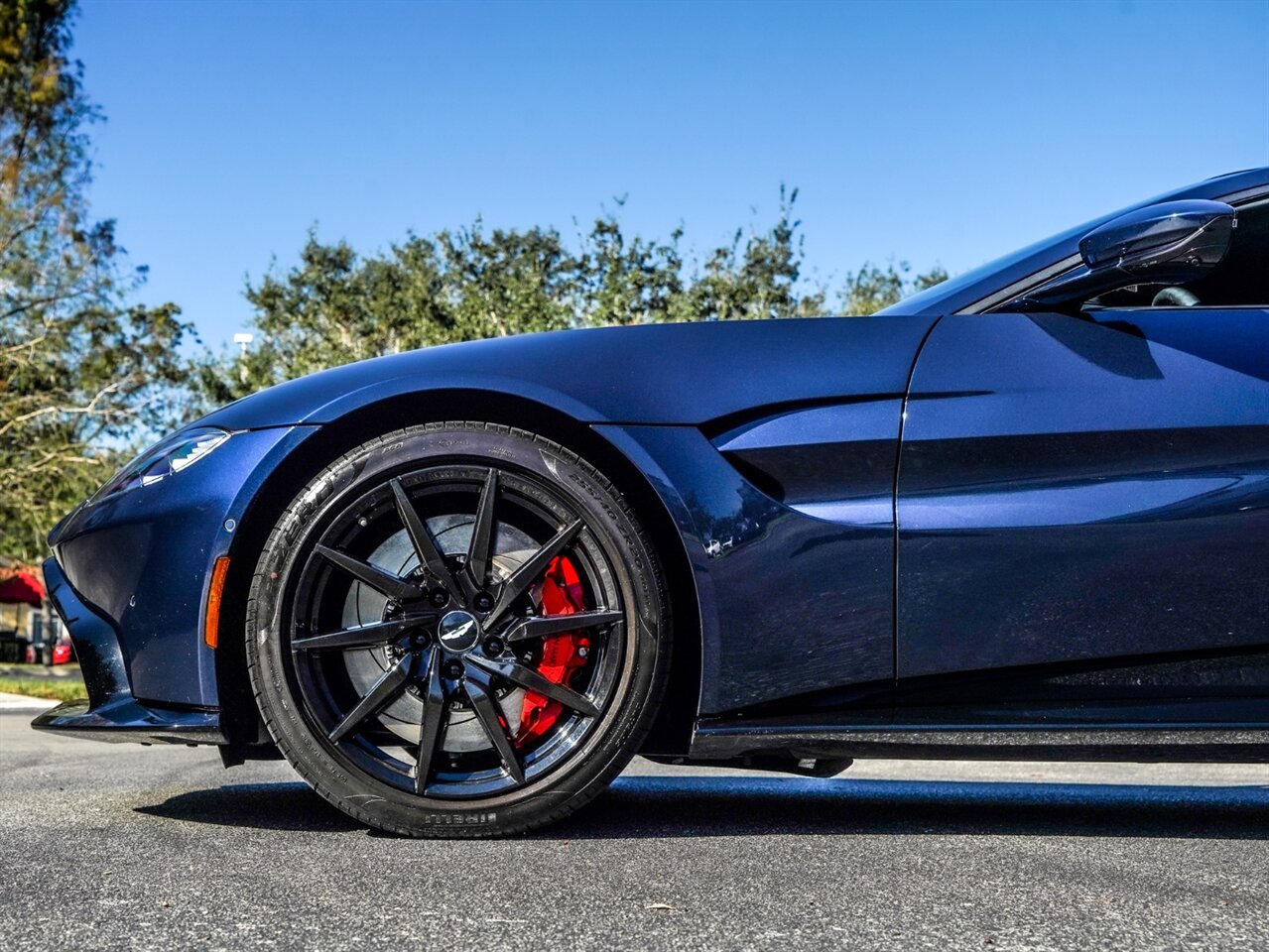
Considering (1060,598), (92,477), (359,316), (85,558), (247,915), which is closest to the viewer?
(247,915)

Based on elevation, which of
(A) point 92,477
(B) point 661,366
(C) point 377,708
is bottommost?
(C) point 377,708

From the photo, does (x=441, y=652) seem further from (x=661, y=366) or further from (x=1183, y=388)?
(x=1183, y=388)

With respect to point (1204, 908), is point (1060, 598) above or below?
above

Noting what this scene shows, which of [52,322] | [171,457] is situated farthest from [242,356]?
[171,457]

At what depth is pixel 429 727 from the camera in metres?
2.51

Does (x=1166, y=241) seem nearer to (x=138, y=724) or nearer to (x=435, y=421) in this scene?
(x=435, y=421)

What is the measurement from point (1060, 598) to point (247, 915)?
157 cm

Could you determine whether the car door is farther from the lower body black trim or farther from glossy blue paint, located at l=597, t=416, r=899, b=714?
the lower body black trim

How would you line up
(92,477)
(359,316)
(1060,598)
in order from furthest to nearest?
1. (359,316)
2. (92,477)
3. (1060,598)

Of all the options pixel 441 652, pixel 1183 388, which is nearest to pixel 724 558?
pixel 441 652

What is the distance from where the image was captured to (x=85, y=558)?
108 inches

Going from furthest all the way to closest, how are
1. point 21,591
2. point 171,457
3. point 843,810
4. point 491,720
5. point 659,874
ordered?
point 21,591, point 843,810, point 171,457, point 491,720, point 659,874

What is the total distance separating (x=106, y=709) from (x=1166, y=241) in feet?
7.55

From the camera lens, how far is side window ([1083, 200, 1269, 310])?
295cm
